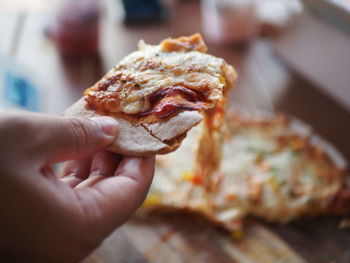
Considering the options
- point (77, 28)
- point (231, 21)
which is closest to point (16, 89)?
point (77, 28)

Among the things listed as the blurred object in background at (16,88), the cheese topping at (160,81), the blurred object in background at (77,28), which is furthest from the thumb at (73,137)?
the blurred object in background at (77,28)

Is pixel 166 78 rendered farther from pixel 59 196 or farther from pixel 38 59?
pixel 38 59

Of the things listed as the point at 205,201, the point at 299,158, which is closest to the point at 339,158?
the point at 299,158

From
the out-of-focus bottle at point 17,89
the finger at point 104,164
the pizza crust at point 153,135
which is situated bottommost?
the out-of-focus bottle at point 17,89

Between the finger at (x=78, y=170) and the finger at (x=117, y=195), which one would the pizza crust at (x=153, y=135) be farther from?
the finger at (x=78, y=170)

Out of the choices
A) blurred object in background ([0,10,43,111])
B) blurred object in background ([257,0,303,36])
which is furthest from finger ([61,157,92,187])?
blurred object in background ([257,0,303,36])

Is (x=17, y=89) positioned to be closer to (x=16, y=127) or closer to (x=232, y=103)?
(x=232, y=103)

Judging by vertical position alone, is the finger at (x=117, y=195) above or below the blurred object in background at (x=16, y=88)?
above
